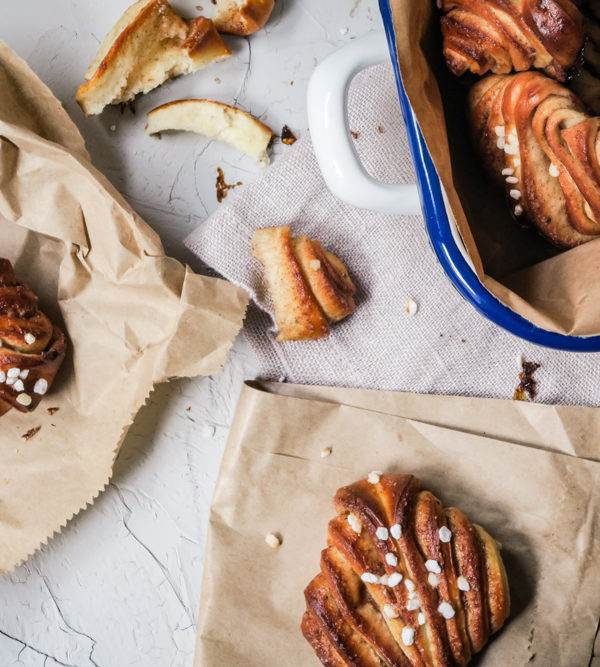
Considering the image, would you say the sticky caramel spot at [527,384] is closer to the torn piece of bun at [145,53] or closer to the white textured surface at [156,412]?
the white textured surface at [156,412]

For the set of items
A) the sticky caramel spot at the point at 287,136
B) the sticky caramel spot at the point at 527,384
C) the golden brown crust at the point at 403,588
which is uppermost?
the sticky caramel spot at the point at 287,136

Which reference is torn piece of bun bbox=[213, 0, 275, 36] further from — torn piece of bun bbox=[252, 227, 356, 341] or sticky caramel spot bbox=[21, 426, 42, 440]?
sticky caramel spot bbox=[21, 426, 42, 440]

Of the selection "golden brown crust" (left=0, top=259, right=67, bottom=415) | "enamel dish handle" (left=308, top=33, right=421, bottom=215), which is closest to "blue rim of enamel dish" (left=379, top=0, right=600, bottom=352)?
"enamel dish handle" (left=308, top=33, right=421, bottom=215)

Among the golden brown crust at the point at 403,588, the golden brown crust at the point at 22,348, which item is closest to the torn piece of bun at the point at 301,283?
the golden brown crust at the point at 403,588

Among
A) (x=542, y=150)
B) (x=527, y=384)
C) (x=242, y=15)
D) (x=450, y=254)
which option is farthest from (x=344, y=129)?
(x=527, y=384)

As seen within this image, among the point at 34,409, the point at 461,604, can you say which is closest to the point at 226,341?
the point at 34,409

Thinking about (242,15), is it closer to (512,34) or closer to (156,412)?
(512,34)

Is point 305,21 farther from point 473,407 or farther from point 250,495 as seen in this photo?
point 250,495
